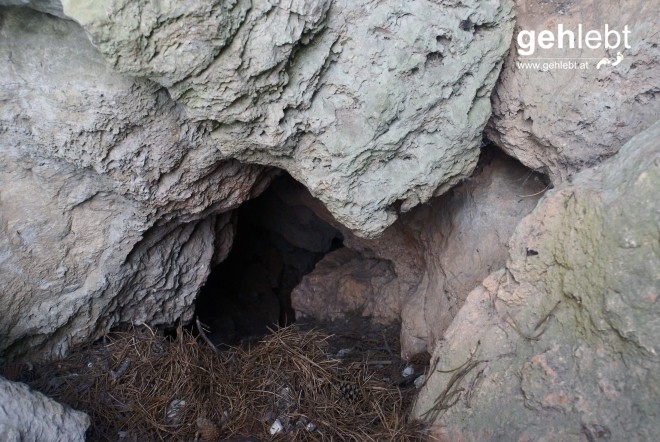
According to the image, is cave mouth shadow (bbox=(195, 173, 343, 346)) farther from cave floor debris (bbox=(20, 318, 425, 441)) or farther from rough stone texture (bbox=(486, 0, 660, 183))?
rough stone texture (bbox=(486, 0, 660, 183))

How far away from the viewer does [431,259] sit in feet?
7.89

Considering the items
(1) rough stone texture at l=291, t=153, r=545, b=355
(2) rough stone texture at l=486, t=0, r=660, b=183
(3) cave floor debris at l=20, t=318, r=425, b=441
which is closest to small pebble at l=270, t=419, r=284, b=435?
(3) cave floor debris at l=20, t=318, r=425, b=441

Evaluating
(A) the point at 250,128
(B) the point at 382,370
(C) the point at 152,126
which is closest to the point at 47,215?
(C) the point at 152,126

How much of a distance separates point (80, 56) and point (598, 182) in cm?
144

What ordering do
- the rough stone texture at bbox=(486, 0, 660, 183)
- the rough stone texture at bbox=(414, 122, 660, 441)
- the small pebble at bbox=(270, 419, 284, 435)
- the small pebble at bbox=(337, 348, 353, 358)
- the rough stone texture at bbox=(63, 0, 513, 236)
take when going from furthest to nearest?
the small pebble at bbox=(337, 348, 353, 358) → the small pebble at bbox=(270, 419, 284, 435) → the rough stone texture at bbox=(486, 0, 660, 183) → the rough stone texture at bbox=(63, 0, 513, 236) → the rough stone texture at bbox=(414, 122, 660, 441)

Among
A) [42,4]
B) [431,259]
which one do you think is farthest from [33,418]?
[431,259]

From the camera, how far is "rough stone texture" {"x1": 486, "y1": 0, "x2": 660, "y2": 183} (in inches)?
63.6

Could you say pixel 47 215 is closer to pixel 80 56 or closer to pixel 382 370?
pixel 80 56

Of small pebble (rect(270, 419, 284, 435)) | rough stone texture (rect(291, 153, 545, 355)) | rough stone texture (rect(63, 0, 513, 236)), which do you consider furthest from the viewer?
rough stone texture (rect(291, 153, 545, 355))

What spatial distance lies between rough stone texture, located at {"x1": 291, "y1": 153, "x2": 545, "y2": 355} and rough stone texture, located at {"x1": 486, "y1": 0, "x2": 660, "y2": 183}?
184mm

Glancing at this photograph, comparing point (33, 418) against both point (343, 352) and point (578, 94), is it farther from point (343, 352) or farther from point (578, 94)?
point (578, 94)

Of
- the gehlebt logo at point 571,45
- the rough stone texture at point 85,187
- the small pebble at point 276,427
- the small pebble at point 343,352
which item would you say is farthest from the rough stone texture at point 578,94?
the small pebble at point 276,427

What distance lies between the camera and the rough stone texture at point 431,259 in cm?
206

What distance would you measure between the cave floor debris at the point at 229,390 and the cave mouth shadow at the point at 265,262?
1.07 metres
